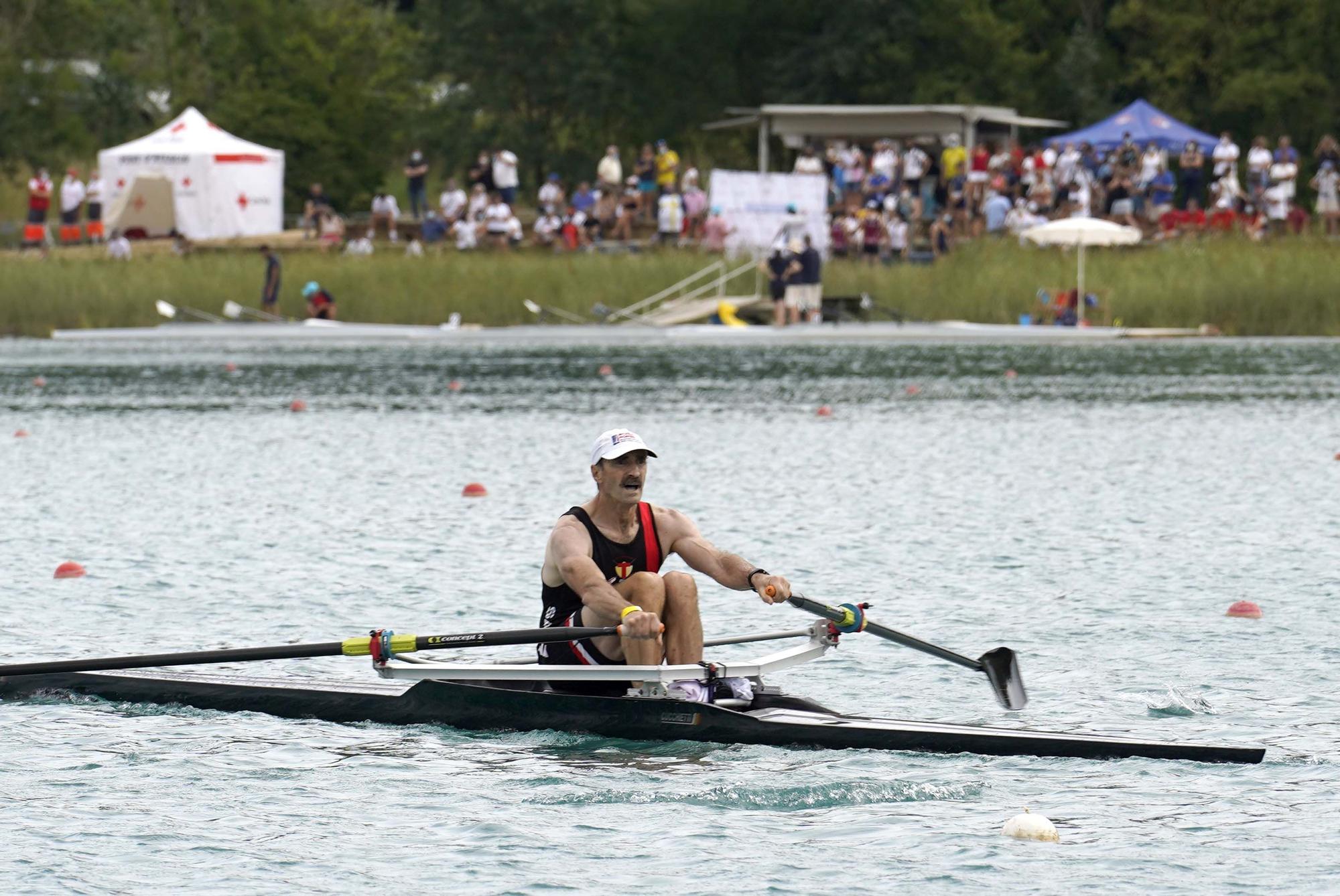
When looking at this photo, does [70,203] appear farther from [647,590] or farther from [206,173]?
[647,590]

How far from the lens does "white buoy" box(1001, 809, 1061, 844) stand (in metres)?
9.12

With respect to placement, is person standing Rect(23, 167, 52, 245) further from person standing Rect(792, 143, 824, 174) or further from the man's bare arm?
the man's bare arm

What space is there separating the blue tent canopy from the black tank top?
38965mm

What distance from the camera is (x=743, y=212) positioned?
4362 centimetres

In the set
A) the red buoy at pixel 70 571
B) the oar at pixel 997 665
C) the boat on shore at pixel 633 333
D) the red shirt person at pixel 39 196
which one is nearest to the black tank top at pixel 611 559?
the oar at pixel 997 665

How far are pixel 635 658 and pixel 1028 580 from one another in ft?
Result: 20.1

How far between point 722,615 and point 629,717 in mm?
4650

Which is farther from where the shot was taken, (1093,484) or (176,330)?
(176,330)

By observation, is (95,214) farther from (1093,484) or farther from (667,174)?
(1093,484)

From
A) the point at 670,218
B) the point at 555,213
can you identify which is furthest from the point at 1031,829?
the point at 555,213

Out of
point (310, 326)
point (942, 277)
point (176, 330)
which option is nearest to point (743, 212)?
point (942, 277)

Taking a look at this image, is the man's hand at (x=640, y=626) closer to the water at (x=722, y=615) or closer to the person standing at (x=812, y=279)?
the water at (x=722, y=615)

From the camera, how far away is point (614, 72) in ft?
213

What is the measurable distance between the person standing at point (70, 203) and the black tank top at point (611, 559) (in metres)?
43.4
